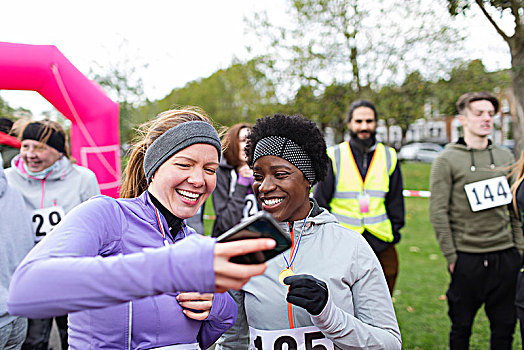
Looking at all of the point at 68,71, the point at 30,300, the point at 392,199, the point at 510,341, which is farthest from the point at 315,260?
the point at 68,71

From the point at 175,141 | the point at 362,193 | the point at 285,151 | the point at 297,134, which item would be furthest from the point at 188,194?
the point at 362,193

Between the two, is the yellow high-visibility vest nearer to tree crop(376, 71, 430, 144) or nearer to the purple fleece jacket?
the purple fleece jacket

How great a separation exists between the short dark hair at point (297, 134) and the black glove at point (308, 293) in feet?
2.58

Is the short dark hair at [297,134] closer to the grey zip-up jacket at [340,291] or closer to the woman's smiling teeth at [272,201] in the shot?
the woman's smiling teeth at [272,201]

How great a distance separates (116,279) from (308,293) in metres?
0.78

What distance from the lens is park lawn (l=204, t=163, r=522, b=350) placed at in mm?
4508

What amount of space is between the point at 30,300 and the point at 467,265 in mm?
3780

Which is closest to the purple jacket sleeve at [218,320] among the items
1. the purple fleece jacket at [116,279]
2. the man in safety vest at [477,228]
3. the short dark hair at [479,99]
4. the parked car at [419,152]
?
the purple fleece jacket at [116,279]

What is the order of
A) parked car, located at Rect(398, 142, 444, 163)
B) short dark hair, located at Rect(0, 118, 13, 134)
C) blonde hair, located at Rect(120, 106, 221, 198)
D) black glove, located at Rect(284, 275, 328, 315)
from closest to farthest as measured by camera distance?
black glove, located at Rect(284, 275, 328, 315) < blonde hair, located at Rect(120, 106, 221, 198) < short dark hair, located at Rect(0, 118, 13, 134) < parked car, located at Rect(398, 142, 444, 163)

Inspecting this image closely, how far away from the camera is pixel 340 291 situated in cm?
186

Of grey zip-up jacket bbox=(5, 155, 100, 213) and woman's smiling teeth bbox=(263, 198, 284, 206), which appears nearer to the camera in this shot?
woman's smiling teeth bbox=(263, 198, 284, 206)

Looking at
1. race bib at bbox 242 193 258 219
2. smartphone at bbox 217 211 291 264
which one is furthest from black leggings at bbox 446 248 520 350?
smartphone at bbox 217 211 291 264

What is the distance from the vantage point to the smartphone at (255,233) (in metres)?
1.06

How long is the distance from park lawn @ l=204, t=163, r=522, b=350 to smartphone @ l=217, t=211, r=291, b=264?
382 centimetres
